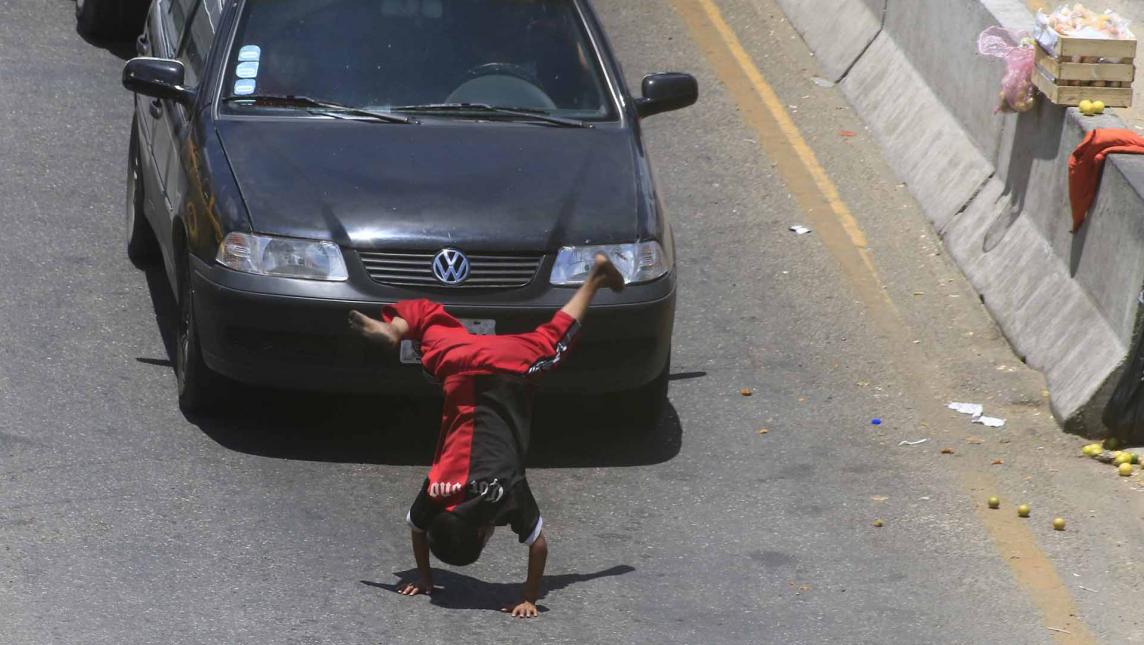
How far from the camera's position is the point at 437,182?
8023 mm

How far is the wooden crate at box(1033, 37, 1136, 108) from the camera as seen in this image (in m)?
9.57

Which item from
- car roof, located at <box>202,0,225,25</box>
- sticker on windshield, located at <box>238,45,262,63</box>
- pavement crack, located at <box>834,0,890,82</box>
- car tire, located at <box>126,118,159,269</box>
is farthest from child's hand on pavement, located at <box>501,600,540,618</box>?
pavement crack, located at <box>834,0,890,82</box>

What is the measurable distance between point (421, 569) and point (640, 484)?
4.85ft

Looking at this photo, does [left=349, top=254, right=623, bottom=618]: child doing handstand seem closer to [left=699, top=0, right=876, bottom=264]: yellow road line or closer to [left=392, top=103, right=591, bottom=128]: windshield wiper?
[left=392, top=103, right=591, bottom=128]: windshield wiper

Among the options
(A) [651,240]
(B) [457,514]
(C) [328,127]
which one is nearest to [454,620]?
(B) [457,514]

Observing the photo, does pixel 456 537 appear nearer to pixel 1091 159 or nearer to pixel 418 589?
pixel 418 589

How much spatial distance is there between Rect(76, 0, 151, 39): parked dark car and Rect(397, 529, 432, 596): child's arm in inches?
331

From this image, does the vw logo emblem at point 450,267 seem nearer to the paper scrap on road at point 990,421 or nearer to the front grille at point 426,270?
the front grille at point 426,270

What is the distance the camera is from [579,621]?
6676 mm

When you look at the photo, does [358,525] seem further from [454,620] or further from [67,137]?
[67,137]

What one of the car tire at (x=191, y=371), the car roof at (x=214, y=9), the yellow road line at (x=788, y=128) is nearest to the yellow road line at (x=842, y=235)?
the yellow road line at (x=788, y=128)

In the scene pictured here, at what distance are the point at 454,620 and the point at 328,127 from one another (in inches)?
105

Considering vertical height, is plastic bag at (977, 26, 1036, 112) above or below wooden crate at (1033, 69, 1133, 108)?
below

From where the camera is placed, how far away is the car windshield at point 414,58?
28.5 feet
